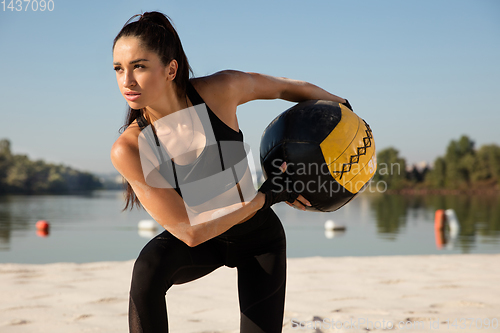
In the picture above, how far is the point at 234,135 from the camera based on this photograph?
213 centimetres

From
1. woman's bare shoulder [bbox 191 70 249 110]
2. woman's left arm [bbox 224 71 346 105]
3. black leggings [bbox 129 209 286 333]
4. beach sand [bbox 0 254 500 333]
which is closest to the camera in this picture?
black leggings [bbox 129 209 286 333]

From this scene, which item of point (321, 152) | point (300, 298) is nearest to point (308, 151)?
point (321, 152)

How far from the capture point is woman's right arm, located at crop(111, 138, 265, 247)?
1.89m

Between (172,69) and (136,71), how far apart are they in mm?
175

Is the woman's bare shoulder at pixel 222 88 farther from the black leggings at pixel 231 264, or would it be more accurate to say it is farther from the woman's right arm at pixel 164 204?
the black leggings at pixel 231 264

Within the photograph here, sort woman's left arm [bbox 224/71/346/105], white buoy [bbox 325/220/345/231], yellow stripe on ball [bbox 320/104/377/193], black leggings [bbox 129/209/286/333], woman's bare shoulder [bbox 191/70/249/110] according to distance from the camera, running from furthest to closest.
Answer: white buoy [bbox 325/220/345/231] < yellow stripe on ball [bbox 320/104/377/193] < woman's left arm [bbox 224/71/346/105] < woman's bare shoulder [bbox 191/70/249/110] < black leggings [bbox 129/209/286/333]

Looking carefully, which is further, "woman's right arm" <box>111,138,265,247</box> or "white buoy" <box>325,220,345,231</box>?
"white buoy" <box>325,220,345,231</box>

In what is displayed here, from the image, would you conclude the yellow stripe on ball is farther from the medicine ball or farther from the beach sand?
the beach sand

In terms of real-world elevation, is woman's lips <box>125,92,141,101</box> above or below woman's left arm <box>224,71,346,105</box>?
below

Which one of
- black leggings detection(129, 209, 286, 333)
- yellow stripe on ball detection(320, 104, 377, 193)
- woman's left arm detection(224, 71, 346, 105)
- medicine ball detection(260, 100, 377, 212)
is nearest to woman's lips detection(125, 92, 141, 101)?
woman's left arm detection(224, 71, 346, 105)

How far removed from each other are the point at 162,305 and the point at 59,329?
1.29m

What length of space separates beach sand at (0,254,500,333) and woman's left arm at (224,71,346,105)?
5.09 feet

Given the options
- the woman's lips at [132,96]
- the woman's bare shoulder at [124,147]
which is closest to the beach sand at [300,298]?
the woman's bare shoulder at [124,147]

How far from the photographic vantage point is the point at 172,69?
1963mm
